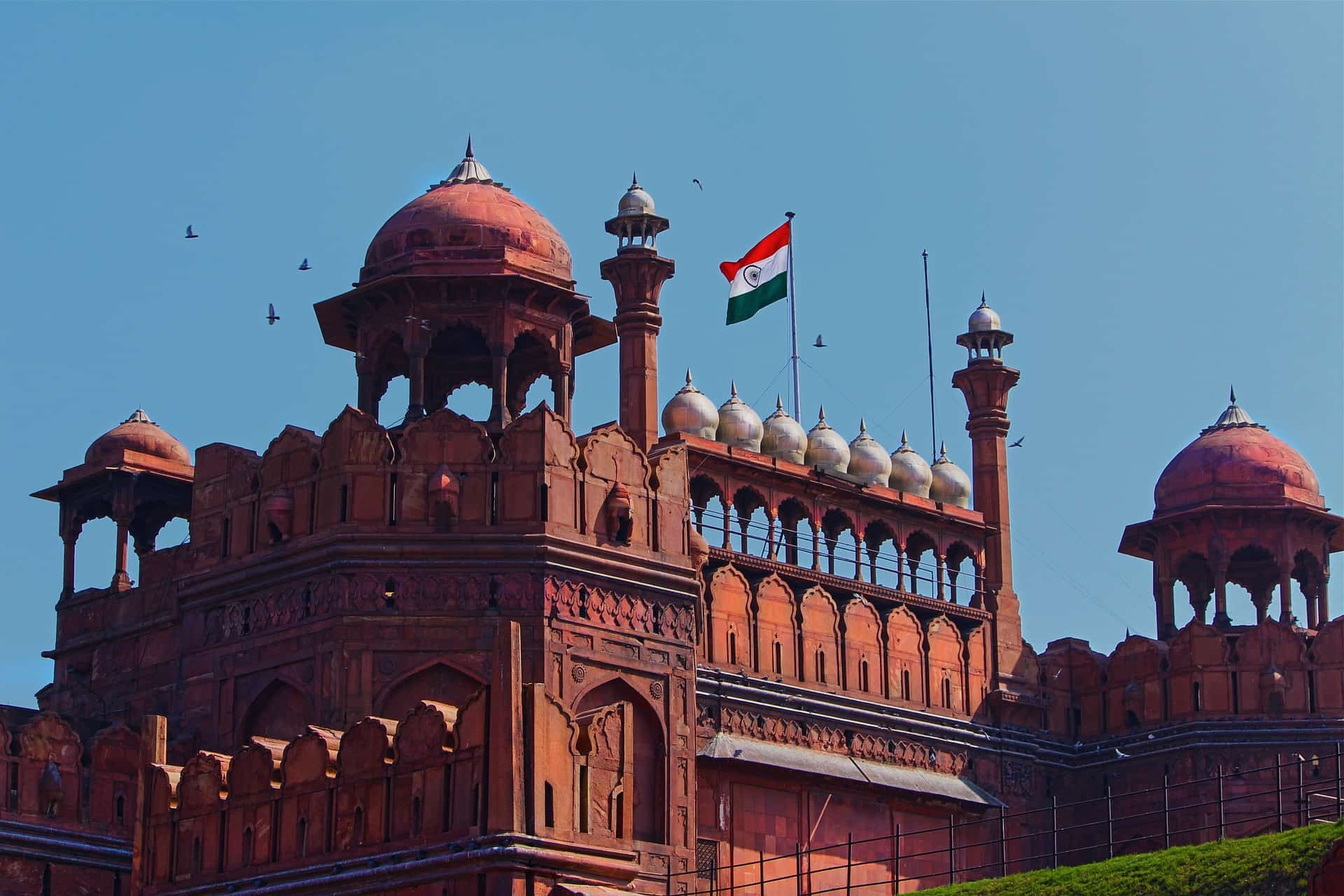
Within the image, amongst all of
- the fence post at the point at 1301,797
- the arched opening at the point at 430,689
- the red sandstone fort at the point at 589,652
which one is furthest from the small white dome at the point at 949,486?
the arched opening at the point at 430,689

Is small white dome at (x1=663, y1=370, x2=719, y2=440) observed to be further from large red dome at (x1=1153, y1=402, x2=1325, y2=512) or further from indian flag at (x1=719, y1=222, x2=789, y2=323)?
large red dome at (x1=1153, y1=402, x2=1325, y2=512)

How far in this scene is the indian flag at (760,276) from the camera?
41.5m

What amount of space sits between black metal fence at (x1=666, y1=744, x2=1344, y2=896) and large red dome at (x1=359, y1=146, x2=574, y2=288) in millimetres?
7623

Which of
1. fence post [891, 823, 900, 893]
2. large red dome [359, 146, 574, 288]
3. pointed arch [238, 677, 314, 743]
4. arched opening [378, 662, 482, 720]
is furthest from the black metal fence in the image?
large red dome [359, 146, 574, 288]

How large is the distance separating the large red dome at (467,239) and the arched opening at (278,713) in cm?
534

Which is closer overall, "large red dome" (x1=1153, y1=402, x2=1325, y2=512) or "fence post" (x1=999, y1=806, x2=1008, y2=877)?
"fence post" (x1=999, y1=806, x2=1008, y2=877)

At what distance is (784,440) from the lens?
40.1m

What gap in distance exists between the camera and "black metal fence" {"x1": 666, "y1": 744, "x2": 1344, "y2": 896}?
35750 millimetres

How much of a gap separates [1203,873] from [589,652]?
7.04 meters

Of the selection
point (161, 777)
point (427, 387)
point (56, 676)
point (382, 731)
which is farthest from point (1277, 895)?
point (56, 676)

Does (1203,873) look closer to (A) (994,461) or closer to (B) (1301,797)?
(B) (1301,797)

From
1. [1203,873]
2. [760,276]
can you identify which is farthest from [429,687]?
[760,276]

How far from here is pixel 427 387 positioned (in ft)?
118

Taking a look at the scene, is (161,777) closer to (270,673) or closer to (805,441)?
(270,673)
